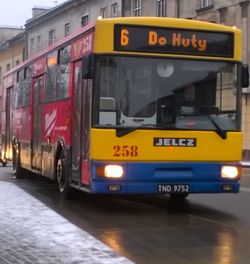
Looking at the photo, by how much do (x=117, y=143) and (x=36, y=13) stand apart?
187 feet

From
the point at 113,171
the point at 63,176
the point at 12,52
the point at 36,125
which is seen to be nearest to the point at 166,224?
the point at 113,171

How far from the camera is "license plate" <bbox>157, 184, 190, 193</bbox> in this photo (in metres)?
11.0

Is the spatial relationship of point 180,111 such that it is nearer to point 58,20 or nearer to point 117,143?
point 117,143

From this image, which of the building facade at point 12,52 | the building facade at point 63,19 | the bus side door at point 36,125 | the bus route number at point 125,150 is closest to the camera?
the bus route number at point 125,150

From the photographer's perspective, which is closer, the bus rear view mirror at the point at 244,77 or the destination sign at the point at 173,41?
the destination sign at the point at 173,41

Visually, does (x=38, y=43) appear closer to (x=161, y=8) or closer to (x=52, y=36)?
(x=52, y=36)

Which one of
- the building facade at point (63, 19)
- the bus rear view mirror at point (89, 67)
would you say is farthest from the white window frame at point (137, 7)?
the bus rear view mirror at point (89, 67)

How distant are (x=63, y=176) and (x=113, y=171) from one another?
2.55m

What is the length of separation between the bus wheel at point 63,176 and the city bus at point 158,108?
0.95 metres

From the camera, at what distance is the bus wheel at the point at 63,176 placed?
505 inches

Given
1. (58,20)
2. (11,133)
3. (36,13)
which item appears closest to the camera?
(11,133)

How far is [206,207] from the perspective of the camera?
12.6 metres

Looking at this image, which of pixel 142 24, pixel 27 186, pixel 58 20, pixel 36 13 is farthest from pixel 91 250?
pixel 36 13

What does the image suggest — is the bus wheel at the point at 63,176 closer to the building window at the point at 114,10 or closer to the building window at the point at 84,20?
the building window at the point at 114,10
